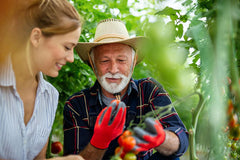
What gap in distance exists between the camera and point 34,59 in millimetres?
1177

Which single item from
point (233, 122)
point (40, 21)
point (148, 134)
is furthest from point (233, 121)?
point (40, 21)

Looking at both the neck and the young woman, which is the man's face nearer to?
the young woman

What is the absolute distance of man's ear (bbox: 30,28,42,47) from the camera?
1.12 meters

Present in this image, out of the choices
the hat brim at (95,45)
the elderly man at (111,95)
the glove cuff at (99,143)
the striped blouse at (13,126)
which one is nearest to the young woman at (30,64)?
the striped blouse at (13,126)

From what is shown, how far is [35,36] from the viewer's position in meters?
1.13

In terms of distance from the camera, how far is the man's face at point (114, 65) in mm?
1535

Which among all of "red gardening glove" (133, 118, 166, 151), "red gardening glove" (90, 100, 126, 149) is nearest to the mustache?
"red gardening glove" (90, 100, 126, 149)

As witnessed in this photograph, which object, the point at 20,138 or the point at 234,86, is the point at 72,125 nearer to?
the point at 20,138

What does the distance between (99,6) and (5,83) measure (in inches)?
59.8

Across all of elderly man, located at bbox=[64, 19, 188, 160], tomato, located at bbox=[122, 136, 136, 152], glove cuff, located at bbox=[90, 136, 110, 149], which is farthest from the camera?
elderly man, located at bbox=[64, 19, 188, 160]

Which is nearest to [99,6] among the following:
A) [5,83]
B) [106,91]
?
[106,91]

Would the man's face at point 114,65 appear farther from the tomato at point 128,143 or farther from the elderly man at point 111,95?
the tomato at point 128,143

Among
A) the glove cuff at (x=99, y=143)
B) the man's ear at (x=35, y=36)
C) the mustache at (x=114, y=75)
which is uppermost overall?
the man's ear at (x=35, y=36)

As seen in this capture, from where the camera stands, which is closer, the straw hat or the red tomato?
the red tomato
